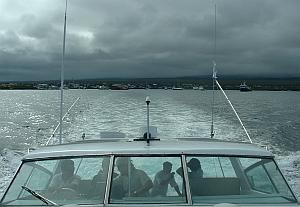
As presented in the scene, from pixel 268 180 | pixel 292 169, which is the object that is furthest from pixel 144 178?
pixel 292 169

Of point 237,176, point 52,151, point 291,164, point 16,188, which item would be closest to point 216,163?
point 237,176

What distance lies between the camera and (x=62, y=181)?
4250mm

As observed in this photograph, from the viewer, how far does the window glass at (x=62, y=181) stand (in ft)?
13.0

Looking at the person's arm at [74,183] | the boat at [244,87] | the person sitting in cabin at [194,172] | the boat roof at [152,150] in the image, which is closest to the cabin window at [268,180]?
the boat roof at [152,150]

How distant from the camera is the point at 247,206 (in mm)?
3758

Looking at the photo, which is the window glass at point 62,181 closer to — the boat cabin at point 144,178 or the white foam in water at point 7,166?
the boat cabin at point 144,178

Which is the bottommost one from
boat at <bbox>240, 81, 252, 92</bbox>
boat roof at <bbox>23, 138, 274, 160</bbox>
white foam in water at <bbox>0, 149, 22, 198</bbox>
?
white foam in water at <bbox>0, 149, 22, 198</bbox>

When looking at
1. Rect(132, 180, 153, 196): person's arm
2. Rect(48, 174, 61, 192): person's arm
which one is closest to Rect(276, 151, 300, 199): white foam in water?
Rect(132, 180, 153, 196): person's arm

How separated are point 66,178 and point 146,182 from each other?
0.80m

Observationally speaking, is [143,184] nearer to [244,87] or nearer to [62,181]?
[62,181]

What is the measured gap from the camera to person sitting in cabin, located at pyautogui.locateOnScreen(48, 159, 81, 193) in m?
4.20

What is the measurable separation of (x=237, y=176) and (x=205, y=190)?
796 millimetres

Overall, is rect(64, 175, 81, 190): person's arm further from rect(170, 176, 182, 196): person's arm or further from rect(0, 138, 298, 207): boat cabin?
rect(170, 176, 182, 196): person's arm

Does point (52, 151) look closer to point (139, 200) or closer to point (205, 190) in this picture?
point (139, 200)
